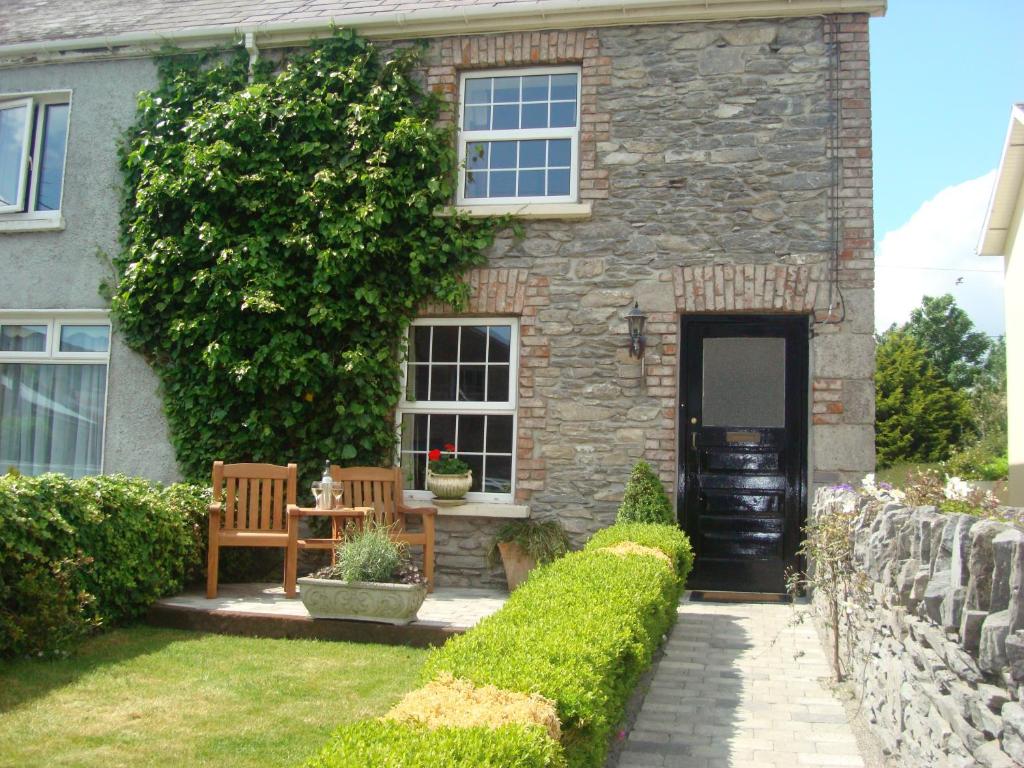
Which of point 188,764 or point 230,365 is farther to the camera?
point 230,365

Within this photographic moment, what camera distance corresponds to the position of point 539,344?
8.12m

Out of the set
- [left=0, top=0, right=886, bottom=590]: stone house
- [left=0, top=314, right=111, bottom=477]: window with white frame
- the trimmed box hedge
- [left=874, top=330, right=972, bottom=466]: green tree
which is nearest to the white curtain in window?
[left=0, top=314, right=111, bottom=477]: window with white frame

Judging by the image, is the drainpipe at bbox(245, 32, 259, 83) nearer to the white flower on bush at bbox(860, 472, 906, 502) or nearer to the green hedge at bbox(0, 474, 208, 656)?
the green hedge at bbox(0, 474, 208, 656)

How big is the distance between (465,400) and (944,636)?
5683 mm

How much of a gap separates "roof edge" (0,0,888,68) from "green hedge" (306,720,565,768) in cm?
700

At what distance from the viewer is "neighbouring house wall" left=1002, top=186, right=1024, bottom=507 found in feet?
41.1

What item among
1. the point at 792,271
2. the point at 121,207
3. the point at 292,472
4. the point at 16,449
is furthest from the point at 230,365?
the point at 792,271

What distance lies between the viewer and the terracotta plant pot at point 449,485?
793 centimetres

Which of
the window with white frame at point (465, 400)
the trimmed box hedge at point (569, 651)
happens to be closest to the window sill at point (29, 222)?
the window with white frame at point (465, 400)

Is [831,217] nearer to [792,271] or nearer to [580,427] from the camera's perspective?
[792,271]

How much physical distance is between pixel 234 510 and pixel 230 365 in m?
1.34

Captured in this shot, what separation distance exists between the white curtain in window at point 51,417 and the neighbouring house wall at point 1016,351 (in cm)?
1110

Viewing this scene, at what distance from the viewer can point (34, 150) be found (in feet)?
31.6

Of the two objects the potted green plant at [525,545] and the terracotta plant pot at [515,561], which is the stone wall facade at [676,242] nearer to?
the potted green plant at [525,545]
